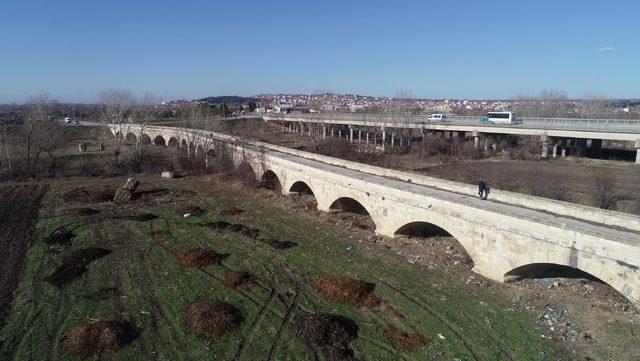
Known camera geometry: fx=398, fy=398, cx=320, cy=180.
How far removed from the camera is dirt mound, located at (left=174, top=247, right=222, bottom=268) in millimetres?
17859

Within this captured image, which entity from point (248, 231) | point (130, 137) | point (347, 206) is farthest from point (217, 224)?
point (130, 137)

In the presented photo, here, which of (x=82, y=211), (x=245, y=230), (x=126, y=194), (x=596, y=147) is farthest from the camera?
(x=596, y=147)

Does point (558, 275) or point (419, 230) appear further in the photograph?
point (419, 230)

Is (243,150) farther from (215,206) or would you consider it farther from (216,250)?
(216,250)

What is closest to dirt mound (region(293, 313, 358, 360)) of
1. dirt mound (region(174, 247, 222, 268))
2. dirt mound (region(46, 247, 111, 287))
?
dirt mound (region(174, 247, 222, 268))

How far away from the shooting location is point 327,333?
12.5 m

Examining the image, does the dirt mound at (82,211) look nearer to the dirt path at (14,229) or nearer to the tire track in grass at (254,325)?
the dirt path at (14,229)

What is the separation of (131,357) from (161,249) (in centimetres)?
882

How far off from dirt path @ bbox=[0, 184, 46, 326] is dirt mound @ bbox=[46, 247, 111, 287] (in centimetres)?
147

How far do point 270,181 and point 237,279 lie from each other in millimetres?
20122

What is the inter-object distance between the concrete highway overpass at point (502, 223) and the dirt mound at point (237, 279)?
320 inches

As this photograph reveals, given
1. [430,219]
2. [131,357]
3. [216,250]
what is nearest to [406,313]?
[430,219]

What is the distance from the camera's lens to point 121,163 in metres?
47.5

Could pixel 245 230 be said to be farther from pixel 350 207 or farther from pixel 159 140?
pixel 159 140
